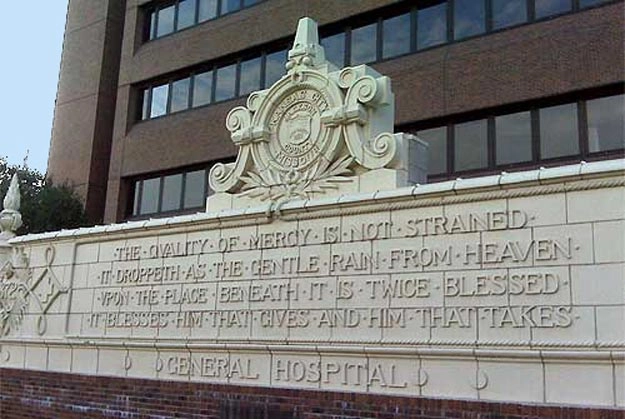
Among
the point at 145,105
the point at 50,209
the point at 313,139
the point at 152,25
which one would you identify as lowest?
the point at 313,139

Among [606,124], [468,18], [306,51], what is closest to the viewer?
[306,51]

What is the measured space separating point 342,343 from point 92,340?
440 cm

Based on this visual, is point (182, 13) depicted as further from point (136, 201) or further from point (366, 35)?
point (366, 35)

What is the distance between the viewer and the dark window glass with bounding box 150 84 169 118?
23859mm

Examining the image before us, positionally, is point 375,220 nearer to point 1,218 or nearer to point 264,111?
point 264,111

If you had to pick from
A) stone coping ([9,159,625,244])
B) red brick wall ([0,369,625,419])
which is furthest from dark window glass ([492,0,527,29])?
red brick wall ([0,369,625,419])

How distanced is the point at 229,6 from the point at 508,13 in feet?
31.6

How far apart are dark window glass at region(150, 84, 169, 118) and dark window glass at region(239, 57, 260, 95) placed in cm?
359

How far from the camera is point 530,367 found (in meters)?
6.60

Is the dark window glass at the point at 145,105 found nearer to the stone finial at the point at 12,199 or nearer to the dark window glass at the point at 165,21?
the dark window glass at the point at 165,21

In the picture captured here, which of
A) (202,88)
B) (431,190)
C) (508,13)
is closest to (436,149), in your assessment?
(508,13)

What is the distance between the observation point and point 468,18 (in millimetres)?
17016

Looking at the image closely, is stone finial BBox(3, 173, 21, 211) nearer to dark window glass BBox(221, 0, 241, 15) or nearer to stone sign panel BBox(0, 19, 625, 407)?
→ stone sign panel BBox(0, 19, 625, 407)

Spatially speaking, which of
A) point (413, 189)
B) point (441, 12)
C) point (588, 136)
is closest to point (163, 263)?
point (413, 189)
